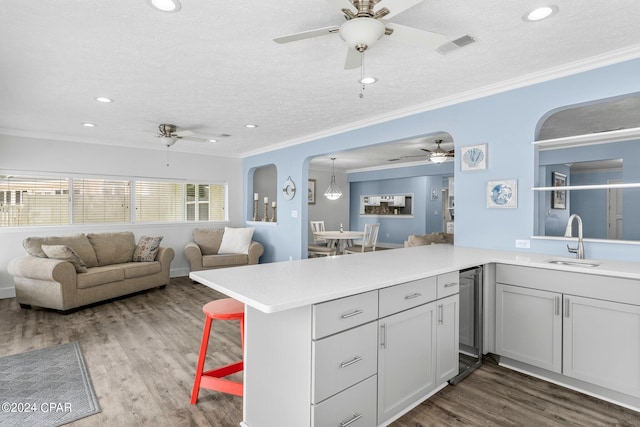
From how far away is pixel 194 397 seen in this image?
2230 millimetres

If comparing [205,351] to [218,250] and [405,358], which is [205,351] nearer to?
[405,358]

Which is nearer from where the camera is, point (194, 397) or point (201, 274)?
point (201, 274)

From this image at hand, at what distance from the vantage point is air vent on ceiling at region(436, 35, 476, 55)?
7.84 ft

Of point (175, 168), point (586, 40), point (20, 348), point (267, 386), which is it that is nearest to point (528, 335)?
point (267, 386)

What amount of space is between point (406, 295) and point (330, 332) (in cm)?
61

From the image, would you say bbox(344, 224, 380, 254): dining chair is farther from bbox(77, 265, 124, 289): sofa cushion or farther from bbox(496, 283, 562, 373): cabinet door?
bbox(496, 283, 562, 373): cabinet door

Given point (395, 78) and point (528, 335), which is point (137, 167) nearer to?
point (395, 78)

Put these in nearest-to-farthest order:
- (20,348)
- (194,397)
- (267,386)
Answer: (267,386) → (194,397) → (20,348)

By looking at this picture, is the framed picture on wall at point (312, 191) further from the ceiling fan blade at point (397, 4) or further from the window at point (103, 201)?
the ceiling fan blade at point (397, 4)

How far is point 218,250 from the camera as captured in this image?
20.9 ft

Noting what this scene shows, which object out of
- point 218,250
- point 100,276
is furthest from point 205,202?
point 100,276

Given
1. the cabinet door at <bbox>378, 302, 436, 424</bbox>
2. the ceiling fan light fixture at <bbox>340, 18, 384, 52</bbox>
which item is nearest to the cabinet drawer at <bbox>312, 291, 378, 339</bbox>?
the cabinet door at <bbox>378, 302, 436, 424</bbox>

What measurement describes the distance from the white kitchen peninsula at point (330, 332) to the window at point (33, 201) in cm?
480

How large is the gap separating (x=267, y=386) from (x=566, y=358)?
2.03 m
